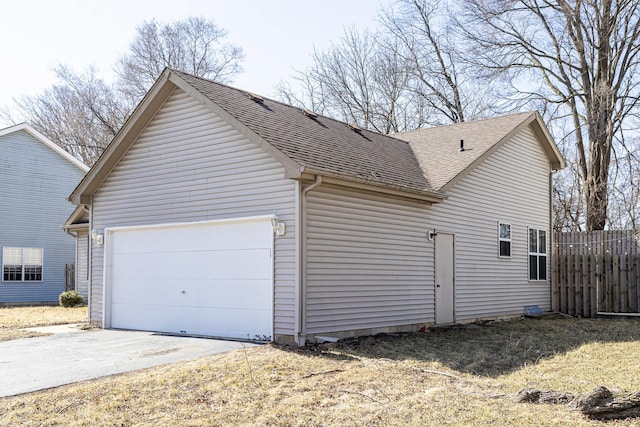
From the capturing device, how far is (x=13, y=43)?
21.7 m

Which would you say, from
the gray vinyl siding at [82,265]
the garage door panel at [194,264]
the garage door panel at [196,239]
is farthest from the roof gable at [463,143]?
the gray vinyl siding at [82,265]

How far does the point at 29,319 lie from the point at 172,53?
21.3 meters

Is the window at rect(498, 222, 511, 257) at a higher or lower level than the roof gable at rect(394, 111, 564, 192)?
lower

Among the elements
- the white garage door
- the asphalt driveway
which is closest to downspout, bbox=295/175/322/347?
the white garage door

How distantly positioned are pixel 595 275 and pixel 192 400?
1378 cm

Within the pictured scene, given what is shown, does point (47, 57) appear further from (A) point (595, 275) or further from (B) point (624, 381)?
(B) point (624, 381)

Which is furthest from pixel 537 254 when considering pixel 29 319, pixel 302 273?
pixel 29 319

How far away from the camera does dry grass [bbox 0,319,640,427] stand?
255 inches

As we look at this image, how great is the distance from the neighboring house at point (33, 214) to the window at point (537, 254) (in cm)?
1694

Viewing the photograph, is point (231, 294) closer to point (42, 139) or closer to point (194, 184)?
point (194, 184)

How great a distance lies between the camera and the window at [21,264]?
23969 millimetres

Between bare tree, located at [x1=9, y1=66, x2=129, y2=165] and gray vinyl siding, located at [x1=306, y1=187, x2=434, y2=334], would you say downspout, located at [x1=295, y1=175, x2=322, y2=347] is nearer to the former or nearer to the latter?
gray vinyl siding, located at [x1=306, y1=187, x2=434, y2=334]

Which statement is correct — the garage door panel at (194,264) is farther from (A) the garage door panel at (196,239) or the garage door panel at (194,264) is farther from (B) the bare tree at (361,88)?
(B) the bare tree at (361,88)

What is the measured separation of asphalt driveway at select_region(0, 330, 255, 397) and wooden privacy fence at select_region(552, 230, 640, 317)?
11.0 m
